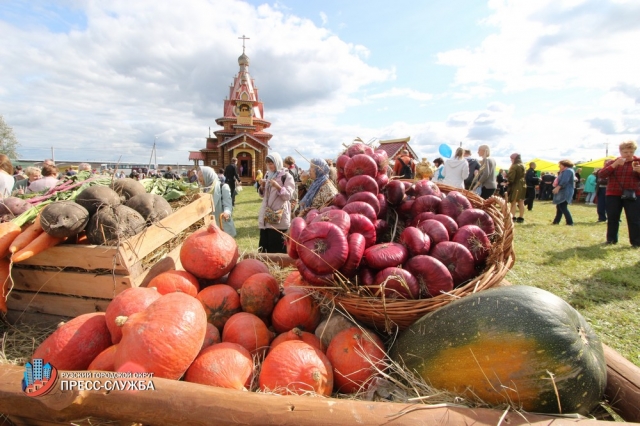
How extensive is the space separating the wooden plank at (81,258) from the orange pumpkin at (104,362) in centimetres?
74

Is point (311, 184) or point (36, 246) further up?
point (311, 184)

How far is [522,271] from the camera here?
554 centimetres

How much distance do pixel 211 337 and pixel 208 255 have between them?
0.56 metres

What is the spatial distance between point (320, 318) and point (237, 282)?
25.2 inches

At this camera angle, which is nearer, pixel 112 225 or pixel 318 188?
pixel 112 225

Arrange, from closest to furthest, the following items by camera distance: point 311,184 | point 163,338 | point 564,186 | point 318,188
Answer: point 163,338 → point 318,188 → point 311,184 → point 564,186

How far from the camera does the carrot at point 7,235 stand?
222cm

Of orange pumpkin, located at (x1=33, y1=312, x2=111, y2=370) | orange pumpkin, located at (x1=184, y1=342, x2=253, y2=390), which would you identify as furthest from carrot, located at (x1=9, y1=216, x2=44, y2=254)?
orange pumpkin, located at (x1=184, y1=342, x2=253, y2=390)

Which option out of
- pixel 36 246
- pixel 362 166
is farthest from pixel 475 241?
pixel 36 246

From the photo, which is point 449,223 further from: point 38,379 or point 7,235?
point 7,235

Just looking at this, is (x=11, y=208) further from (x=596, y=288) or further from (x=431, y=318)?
(x=596, y=288)

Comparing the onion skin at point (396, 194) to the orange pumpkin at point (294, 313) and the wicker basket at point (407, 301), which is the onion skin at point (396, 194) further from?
the orange pumpkin at point (294, 313)

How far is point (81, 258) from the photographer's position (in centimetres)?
220

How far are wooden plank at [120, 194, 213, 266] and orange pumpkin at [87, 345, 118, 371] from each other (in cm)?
75
